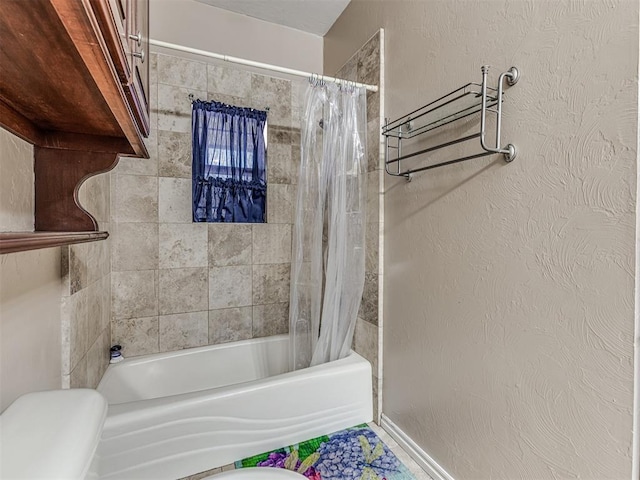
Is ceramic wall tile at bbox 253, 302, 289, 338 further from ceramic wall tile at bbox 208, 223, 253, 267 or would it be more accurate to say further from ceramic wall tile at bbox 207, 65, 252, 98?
ceramic wall tile at bbox 207, 65, 252, 98

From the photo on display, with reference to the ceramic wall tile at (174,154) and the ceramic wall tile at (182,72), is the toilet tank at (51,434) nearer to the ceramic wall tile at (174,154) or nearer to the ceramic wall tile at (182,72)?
the ceramic wall tile at (174,154)

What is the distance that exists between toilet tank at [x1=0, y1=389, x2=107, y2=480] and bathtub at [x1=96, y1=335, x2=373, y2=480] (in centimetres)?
30

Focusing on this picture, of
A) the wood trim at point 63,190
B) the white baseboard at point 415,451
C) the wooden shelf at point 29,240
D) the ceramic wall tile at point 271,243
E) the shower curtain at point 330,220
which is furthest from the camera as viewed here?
the ceramic wall tile at point 271,243

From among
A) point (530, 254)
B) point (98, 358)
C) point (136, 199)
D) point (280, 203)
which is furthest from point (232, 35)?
point (530, 254)

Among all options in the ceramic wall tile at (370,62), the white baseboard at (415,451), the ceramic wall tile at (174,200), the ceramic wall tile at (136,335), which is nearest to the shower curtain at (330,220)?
the ceramic wall tile at (370,62)

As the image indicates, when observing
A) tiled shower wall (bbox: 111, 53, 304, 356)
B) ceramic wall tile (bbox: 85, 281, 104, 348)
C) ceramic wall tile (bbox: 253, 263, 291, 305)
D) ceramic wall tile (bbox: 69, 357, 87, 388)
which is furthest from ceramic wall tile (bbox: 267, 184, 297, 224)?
ceramic wall tile (bbox: 69, 357, 87, 388)

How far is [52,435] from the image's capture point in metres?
0.59

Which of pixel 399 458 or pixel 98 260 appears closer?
pixel 399 458

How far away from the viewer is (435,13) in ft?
4.29

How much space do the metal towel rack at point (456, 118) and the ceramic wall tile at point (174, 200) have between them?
1.31 m

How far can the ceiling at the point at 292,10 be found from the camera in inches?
81.0

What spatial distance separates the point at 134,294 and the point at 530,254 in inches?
82.3

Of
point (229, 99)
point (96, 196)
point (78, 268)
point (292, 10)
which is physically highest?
point (292, 10)

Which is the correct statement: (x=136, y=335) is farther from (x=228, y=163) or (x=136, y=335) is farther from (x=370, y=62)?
(x=370, y=62)
